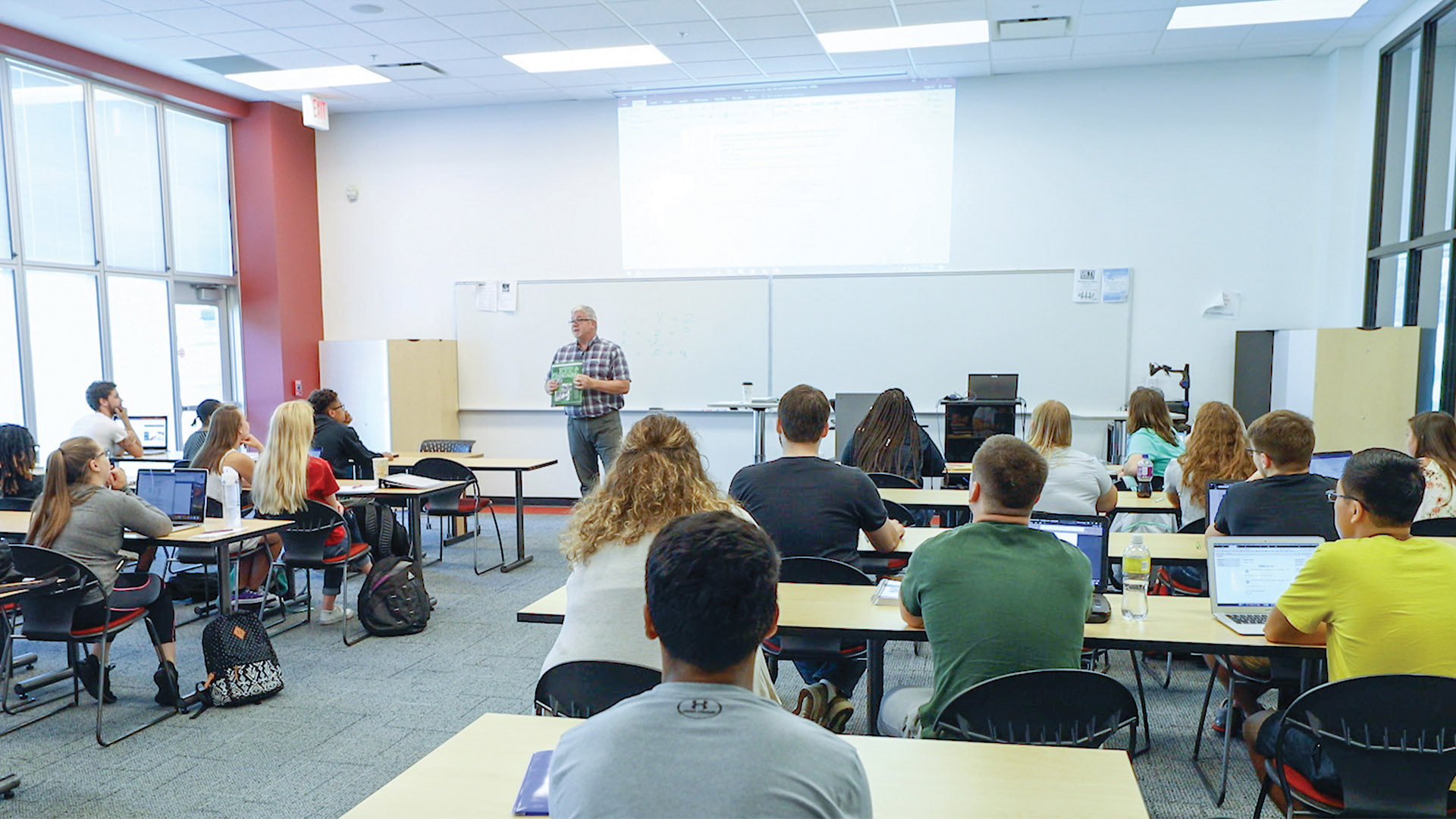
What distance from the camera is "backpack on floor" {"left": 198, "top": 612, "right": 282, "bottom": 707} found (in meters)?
3.86

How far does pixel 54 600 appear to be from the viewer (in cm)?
353

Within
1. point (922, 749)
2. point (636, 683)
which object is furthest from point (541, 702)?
point (922, 749)

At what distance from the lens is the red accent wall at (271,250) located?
27.1 ft

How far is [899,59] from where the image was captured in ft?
22.9

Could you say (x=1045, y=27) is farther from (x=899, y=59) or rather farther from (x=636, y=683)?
(x=636, y=683)

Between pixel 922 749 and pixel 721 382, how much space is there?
6351mm

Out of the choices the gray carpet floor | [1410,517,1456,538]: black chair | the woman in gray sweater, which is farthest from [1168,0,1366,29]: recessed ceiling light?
the woman in gray sweater

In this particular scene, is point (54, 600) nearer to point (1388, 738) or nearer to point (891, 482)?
point (891, 482)

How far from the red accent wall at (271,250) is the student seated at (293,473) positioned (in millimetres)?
3944

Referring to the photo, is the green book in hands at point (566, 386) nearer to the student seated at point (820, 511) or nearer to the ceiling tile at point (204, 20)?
the ceiling tile at point (204, 20)

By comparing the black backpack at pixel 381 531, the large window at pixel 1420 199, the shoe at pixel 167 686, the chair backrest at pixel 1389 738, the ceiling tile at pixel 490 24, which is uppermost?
the ceiling tile at pixel 490 24

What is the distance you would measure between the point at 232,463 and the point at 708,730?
15.2 ft

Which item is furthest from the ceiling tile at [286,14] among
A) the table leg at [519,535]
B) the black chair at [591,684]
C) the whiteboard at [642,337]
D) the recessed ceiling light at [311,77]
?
the black chair at [591,684]

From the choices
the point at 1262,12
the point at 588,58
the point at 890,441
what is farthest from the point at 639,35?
the point at 1262,12
